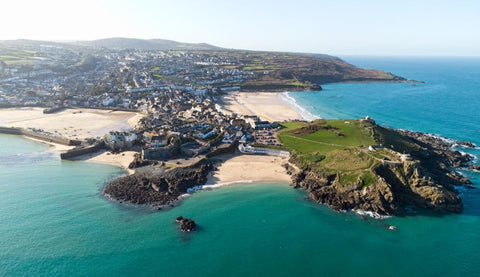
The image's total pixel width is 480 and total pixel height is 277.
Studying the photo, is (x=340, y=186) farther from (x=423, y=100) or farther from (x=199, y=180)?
(x=423, y=100)

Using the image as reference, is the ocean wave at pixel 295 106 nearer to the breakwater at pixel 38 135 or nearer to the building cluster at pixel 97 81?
the building cluster at pixel 97 81

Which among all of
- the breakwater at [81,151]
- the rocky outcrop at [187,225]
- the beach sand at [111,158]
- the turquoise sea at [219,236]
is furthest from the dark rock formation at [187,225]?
the breakwater at [81,151]

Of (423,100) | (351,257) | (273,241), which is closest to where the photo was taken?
(351,257)

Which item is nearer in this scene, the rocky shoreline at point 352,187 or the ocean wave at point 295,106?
the rocky shoreline at point 352,187

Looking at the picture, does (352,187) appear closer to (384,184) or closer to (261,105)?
(384,184)

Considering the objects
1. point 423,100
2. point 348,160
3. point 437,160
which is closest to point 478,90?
point 423,100

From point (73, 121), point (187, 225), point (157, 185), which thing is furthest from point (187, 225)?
point (73, 121)

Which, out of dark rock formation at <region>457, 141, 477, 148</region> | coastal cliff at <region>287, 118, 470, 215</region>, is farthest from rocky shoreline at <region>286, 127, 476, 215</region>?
dark rock formation at <region>457, 141, 477, 148</region>
